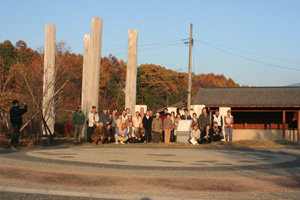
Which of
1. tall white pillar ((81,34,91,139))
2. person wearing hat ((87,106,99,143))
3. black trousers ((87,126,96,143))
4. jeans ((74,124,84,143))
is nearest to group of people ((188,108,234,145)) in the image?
person wearing hat ((87,106,99,143))

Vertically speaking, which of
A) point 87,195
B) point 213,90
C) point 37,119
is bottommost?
point 87,195

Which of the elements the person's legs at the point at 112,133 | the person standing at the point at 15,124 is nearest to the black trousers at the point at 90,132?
the person's legs at the point at 112,133

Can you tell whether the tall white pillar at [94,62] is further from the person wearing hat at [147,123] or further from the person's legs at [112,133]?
the person wearing hat at [147,123]

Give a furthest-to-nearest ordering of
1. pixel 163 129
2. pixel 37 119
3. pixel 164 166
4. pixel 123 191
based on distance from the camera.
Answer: pixel 163 129
pixel 37 119
pixel 164 166
pixel 123 191

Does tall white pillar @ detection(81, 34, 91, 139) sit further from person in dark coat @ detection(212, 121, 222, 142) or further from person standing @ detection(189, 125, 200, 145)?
person in dark coat @ detection(212, 121, 222, 142)

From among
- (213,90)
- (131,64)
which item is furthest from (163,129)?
(213,90)

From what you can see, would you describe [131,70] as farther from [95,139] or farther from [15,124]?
[15,124]

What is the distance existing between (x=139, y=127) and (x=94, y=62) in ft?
15.6

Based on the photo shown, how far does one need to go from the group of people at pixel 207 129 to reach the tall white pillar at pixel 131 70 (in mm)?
4063

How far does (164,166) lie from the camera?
1150cm

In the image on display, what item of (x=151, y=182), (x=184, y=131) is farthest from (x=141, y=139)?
(x=151, y=182)

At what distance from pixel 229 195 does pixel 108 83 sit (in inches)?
2444

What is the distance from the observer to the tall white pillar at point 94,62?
24031 mm

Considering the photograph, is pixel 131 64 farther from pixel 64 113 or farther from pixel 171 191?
pixel 64 113
